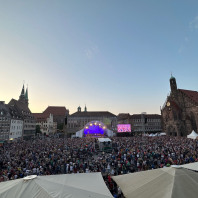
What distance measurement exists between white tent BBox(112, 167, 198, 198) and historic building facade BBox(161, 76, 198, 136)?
136 ft

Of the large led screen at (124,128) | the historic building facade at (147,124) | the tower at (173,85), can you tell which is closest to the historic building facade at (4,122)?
the large led screen at (124,128)

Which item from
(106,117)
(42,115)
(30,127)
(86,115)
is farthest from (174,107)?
(42,115)

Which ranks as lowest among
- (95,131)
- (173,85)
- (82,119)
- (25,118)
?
(95,131)

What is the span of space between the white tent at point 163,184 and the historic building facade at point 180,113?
41.3 m

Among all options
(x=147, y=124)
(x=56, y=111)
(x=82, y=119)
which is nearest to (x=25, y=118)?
(x=82, y=119)

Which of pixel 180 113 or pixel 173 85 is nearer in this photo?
pixel 180 113

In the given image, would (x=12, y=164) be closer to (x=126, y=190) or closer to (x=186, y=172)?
(x=126, y=190)

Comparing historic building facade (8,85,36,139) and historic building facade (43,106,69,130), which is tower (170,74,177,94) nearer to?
historic building facade (8,85,36,139)

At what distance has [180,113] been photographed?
140 ft

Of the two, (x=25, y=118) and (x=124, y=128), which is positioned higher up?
(x=25, y=118)

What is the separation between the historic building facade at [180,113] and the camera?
128ft

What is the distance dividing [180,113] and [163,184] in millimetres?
45441

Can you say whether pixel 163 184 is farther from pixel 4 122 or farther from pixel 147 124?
pixel 147 124

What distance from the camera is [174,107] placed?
42781 millimetres
